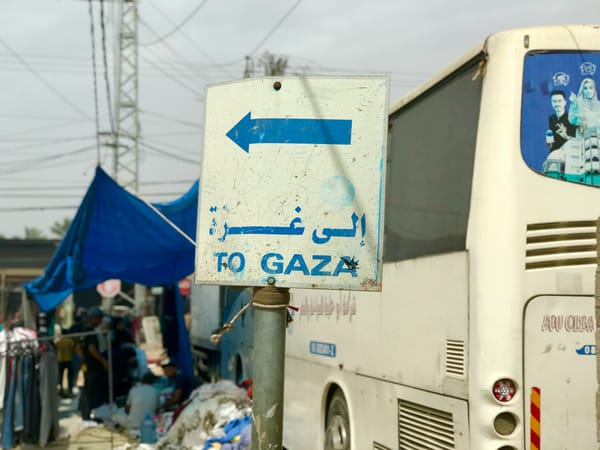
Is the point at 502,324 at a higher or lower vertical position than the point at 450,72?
lower

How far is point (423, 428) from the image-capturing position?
573 centimetres

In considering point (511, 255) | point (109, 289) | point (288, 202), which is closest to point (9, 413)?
point (511, 255)

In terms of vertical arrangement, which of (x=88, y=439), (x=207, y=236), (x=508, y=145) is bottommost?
(x=88, y=439)

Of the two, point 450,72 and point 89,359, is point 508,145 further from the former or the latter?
point 89,359

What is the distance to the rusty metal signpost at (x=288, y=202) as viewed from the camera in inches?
124

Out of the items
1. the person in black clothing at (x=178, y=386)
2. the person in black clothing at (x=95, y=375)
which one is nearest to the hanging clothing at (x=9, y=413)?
the person in black clothing at (x=178, y=386)

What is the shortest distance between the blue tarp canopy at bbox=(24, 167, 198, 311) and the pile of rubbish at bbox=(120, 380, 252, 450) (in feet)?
7.70

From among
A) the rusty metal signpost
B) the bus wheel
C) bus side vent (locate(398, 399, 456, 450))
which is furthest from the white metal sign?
the bus wheel

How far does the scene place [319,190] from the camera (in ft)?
10.5

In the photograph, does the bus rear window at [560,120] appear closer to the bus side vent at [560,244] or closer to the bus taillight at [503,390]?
the bus side vent at [560,244]

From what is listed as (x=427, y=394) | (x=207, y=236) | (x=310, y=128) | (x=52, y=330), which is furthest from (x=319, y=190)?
(x=52, y=330)

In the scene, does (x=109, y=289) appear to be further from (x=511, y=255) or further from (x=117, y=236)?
(x=511, y=255)

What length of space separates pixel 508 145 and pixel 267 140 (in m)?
2.37

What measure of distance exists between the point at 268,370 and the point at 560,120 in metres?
2.95
